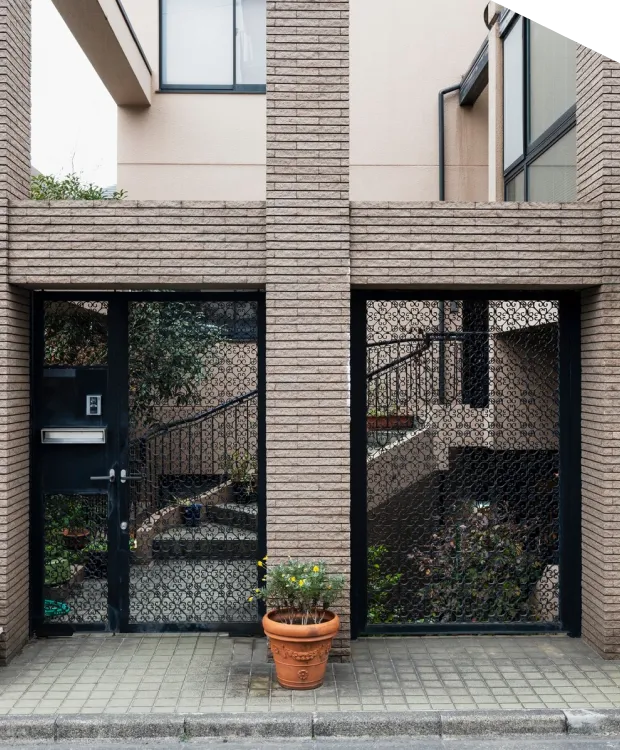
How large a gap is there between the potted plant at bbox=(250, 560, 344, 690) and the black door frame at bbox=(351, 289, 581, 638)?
0.83m

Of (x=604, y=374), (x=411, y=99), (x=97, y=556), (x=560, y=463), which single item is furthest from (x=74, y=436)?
(x=411, y=99)

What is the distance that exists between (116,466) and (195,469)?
69 cm

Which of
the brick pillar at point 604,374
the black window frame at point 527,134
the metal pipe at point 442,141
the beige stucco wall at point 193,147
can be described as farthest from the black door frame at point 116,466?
the metal pipe at point 442,141

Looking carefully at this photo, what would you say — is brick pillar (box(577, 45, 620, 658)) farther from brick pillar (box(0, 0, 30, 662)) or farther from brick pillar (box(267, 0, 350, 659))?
brick pillar (box(0, 0, 30, 662))

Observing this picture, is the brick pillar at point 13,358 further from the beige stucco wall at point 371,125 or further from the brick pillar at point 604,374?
the beige stucco wall at point 371,125

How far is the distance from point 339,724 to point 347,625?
3.66ft

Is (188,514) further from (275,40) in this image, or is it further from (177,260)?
(275,40)

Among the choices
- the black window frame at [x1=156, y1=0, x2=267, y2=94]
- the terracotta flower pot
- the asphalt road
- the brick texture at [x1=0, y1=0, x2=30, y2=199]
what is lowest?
the asphalt road

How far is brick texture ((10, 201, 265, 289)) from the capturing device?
6691 mm

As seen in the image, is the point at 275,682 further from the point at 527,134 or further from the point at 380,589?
the point at 527,134

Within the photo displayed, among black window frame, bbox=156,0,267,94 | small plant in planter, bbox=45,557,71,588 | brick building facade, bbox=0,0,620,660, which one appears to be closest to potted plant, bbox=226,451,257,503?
brick building facade, bbox=0,0,620,660

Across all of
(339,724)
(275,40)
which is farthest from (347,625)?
(275,40)

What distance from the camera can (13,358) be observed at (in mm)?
6695

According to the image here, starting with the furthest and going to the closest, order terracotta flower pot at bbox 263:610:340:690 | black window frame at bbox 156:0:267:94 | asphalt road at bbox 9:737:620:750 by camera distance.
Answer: black window frame at bbox 156:0:267:94 → terracotta flower pot at bbox 263:610:340:690 → asphalt road at bbox 9:737:620:750
